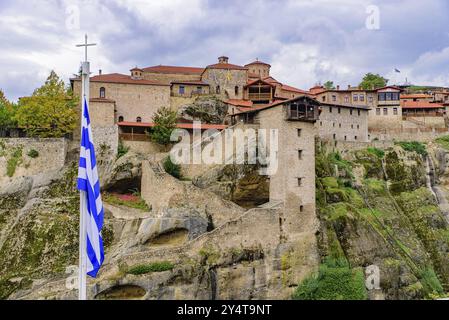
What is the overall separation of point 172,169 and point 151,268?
10.5 m

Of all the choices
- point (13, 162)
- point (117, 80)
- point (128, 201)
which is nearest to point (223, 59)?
point (117, 80)

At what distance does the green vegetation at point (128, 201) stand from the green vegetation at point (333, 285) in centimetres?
1246

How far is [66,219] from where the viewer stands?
126ft

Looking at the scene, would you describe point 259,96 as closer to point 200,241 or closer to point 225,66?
point 225,66

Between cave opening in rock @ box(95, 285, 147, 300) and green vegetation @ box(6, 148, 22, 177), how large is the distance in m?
16.4

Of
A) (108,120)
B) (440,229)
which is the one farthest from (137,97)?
(440,229)

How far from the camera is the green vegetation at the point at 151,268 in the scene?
32344 millimetres

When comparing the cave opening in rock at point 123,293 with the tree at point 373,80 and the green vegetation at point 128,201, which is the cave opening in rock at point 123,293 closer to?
the green vegetation at point 128,201

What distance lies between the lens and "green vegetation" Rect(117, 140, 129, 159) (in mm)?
43906

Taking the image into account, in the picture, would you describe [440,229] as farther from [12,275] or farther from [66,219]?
[12,275]

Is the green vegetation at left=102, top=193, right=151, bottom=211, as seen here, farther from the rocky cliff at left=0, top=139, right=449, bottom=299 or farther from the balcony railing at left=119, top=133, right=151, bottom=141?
the balcony railing at left=119, top=133, right=151, bottom=141

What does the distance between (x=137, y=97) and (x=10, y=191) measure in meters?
15.8

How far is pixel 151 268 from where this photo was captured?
32812 millimetres

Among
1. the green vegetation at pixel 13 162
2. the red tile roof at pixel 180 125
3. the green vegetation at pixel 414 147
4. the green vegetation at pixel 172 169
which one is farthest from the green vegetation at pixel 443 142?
the green vegetation at pixel 13 162
